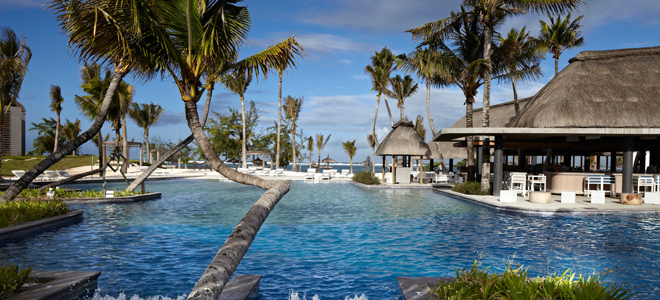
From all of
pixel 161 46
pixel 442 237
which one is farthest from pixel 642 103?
pixel 161 46

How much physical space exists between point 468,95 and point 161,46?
17.4 m

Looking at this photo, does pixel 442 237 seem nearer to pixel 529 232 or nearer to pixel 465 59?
pixel 529 232

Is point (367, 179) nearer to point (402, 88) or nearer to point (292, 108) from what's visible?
point (402, 88)

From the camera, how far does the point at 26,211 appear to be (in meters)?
9.93

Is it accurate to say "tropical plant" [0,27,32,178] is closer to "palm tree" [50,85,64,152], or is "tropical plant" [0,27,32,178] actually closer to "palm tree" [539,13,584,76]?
"palm tree" [50,85,64,152]

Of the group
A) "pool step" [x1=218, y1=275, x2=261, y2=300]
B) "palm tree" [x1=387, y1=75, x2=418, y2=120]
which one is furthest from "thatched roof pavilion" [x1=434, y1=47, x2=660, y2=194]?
"palm tree" [x1=387, y1=75, x2=418, y2=120]

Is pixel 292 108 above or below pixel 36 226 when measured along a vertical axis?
above

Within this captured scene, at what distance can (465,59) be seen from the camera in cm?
2139

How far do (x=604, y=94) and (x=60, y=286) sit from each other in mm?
19450

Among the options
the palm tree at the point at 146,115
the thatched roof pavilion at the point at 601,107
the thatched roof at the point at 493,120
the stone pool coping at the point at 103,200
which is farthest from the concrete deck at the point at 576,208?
the palm tree at the point at 146,115

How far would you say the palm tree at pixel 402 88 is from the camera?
A: 116ft

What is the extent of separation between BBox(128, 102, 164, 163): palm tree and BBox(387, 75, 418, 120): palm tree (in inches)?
1011

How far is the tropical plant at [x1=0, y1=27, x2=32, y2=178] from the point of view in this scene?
17.3 m

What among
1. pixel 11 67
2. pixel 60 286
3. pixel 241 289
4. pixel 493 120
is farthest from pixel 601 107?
pixel 11 67
